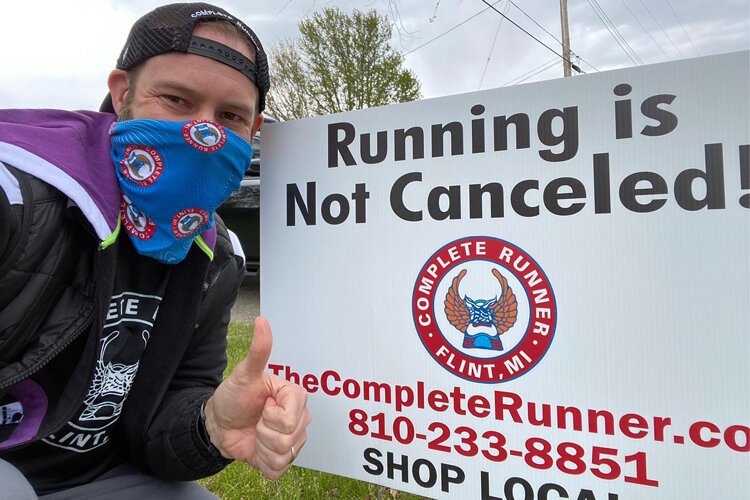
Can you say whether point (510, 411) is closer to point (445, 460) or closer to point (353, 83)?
point (445, 460)

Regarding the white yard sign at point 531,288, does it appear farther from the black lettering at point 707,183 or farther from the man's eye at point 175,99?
the man's eye at point 175,99

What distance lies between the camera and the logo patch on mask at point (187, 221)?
1325 millimetres

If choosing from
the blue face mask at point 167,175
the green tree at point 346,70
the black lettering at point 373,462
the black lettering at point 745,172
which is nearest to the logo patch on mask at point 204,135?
the blue face mask at point 167,175

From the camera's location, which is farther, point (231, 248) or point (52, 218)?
point (231, 248)

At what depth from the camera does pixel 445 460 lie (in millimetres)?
1442

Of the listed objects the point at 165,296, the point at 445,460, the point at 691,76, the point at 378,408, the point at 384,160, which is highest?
the point at 691,76

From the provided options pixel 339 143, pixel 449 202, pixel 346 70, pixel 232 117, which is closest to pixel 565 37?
pixel 346 70

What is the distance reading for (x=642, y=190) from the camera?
4.08 feet

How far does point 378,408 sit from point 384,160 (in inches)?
27.4

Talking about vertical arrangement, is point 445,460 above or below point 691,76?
below

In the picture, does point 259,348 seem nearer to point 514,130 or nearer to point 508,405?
point 508,405

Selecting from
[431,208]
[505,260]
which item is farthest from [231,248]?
[505,260]

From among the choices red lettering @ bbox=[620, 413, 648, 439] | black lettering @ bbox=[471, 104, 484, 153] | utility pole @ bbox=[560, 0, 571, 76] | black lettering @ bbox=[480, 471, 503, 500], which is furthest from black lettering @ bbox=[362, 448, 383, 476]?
utility pole @ bbox=[560, 0, 571, 76]

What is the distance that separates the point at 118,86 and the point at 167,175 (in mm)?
350
